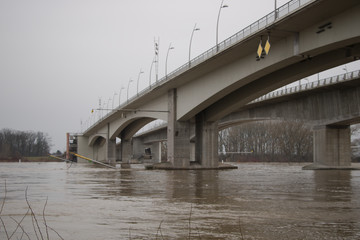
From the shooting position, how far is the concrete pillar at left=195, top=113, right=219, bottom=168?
45.1m

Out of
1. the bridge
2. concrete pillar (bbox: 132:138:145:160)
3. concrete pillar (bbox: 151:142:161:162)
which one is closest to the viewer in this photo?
the bridge

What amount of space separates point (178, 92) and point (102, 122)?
40317mm

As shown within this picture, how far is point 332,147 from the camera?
1623 inches

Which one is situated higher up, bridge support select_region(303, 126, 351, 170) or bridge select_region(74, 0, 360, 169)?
bridge select_region(74, 0, 360, 169)

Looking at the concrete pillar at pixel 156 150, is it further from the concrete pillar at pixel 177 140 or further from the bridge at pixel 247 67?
the concrete pillar at pixel 177 140

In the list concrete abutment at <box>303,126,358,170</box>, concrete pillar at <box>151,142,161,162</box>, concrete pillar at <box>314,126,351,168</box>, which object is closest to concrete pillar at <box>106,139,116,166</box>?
concrete pillar at <box>151,142,161,162</box>

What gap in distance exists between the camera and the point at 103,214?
28.0 ft

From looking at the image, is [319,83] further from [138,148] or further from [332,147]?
[138,148]

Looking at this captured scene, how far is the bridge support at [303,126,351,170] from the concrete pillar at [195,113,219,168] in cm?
1042

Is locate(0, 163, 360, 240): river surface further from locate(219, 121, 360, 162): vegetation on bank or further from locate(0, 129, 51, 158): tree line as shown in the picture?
locate(0, 129, 51, 158): tree line

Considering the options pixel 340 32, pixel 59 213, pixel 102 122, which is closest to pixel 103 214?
pixel 59 213

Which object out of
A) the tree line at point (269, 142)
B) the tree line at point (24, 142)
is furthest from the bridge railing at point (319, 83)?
the tree line at point (24, 142)

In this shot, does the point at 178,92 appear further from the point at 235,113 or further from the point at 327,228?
the point at 327,228

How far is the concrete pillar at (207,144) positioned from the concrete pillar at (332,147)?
35.7 feet
